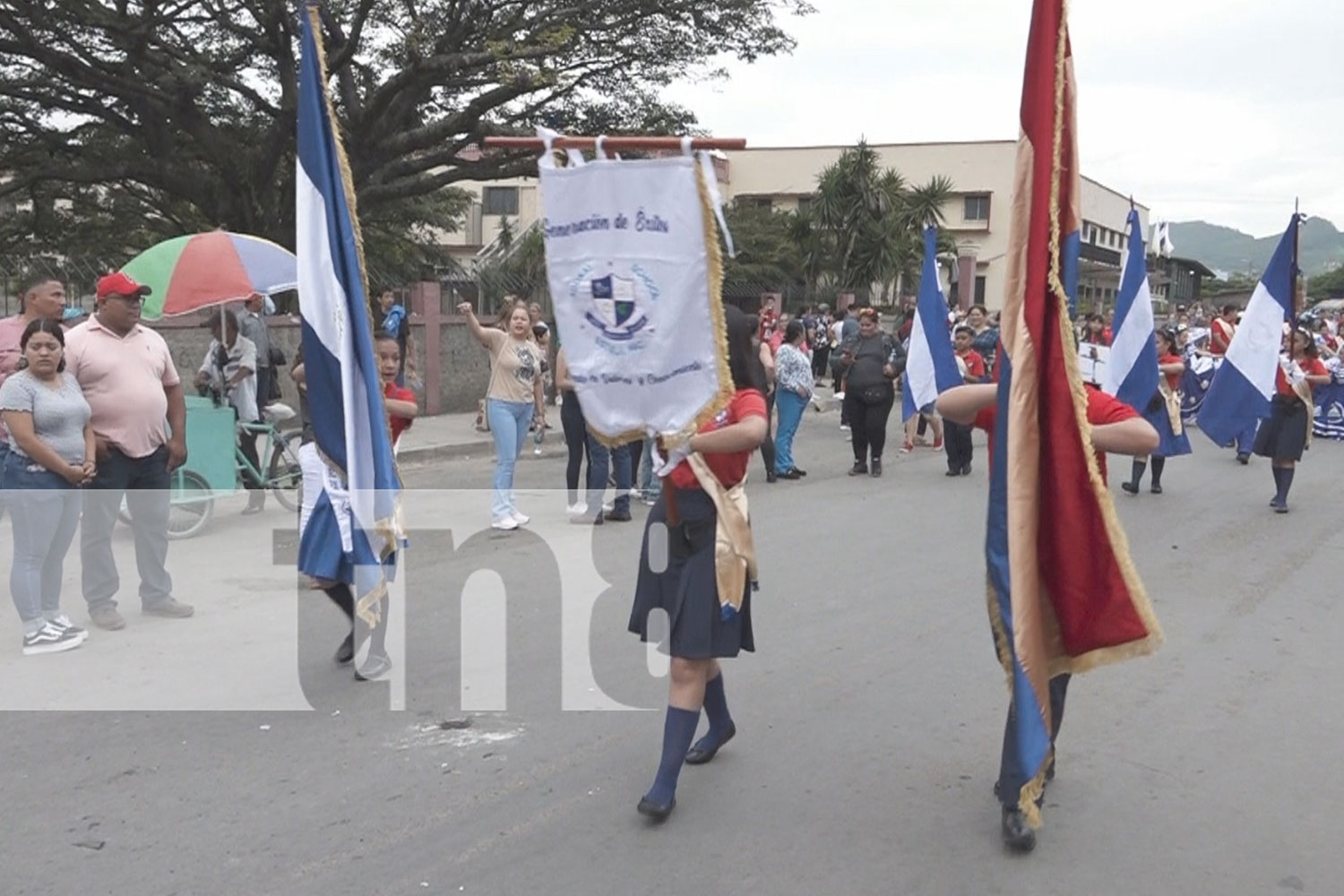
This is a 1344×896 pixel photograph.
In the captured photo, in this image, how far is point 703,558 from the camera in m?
4.15

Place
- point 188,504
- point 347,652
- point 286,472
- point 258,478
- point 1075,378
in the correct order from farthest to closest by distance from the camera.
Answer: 1. point 286,472
2. point 258,478
3. point 188,504
4. point 347,652
5. point 1075,378

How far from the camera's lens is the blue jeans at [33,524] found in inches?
Result: 233

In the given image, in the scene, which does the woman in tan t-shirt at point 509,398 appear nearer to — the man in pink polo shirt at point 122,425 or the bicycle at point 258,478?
the bicycle at point 258,478

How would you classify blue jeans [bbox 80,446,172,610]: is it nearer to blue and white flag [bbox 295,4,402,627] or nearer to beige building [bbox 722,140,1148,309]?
blue and white flag [bbox 295,4,402,627]

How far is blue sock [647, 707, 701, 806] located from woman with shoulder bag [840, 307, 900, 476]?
859 cm

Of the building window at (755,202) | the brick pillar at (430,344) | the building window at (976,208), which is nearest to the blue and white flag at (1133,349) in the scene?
the brick pillar at (430,344)

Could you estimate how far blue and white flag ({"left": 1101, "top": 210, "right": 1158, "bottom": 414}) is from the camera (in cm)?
960

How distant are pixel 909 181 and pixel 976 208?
3473mm

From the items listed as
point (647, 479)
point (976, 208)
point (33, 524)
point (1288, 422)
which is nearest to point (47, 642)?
point (33, 524)

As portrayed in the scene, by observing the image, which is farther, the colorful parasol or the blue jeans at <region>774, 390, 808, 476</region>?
the blue jeans at <region>774, 390, 808, 476</region>

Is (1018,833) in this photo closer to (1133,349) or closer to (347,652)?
(347,652)

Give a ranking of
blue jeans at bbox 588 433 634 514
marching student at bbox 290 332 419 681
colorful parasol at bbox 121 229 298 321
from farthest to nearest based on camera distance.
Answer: blue jeans at bbox 588 433 634 514 → colorful parasol at bbox 121 229 298 321 → marching student at bbox 290 332 419 681

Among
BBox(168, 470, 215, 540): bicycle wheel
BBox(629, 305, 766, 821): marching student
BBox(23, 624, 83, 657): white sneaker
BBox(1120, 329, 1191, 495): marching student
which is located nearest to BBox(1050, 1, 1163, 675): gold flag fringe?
BBox(629, 305, 766, 821): marching student

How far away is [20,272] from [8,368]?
30.7 ft
